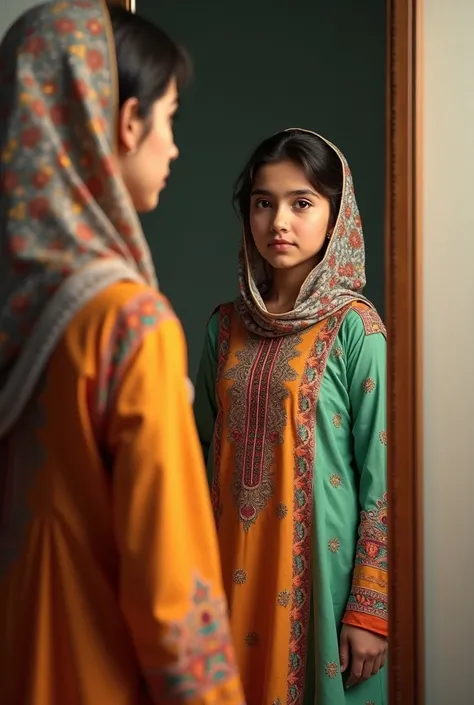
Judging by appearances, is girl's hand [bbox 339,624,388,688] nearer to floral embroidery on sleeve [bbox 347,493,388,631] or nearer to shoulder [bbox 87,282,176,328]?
floral embroidery on sleeve [bbox 347,493,388,631]

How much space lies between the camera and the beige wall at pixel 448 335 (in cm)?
106

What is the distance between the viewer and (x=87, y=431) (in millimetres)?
658

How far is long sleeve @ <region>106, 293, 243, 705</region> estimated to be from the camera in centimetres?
63

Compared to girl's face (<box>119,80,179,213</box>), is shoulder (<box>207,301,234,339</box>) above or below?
below

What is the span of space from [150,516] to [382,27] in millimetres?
751

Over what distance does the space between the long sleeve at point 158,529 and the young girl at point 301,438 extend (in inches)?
15.3

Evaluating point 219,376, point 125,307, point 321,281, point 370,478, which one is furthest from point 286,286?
point 125,307

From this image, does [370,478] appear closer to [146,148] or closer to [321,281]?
[321,281]

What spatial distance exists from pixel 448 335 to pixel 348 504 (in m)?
Answer: 0.27

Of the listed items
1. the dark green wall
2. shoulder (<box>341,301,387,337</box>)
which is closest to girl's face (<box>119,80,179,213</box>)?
the dark green wall

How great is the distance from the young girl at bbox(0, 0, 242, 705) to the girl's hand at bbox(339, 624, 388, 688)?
41cm

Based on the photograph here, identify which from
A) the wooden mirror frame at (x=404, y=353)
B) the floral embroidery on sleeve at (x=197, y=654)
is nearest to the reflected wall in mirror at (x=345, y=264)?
the wooden mirror frame at (x=404, y=353)

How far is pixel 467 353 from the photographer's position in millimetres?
1075

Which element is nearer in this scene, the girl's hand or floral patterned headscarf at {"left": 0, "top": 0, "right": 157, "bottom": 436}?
floral patterned headscarf at {"left": 0, "top": 0, "right": 157, "bottom": 436}
